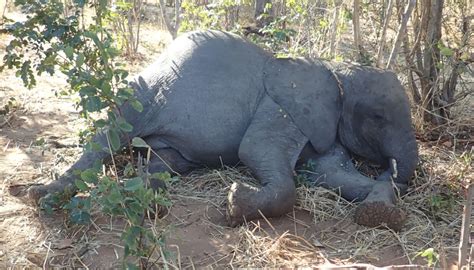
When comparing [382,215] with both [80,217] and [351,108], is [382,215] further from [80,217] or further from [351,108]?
[80,217]

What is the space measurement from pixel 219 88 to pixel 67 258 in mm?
1535

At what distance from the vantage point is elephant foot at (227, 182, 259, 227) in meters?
3.56

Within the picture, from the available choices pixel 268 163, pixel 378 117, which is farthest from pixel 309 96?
pixel 268 163

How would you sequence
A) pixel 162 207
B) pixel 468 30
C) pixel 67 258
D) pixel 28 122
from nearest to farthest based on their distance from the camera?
pixel 67 258 < pixel 162 207 < pixel 468 30 < pixel 28 122

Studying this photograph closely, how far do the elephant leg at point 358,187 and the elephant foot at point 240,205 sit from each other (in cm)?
64

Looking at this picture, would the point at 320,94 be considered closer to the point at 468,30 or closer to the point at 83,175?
the point at 468,30

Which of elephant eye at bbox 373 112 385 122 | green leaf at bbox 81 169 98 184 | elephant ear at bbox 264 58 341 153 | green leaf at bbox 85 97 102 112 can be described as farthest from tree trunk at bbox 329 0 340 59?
green leaf at bbox 81 169 98 184

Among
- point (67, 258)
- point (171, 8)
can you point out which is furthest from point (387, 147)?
point (171, 8)

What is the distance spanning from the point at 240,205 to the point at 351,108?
1.22 m

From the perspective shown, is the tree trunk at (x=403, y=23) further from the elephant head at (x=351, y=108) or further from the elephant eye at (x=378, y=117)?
the elephant eye at (x=378, y=117)

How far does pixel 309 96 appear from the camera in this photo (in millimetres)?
4254

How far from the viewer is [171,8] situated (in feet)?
37.7

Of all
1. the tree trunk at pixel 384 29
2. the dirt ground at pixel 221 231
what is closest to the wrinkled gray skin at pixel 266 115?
the dirt ground at pixel 221 231

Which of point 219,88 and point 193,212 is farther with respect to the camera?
point 219,88
